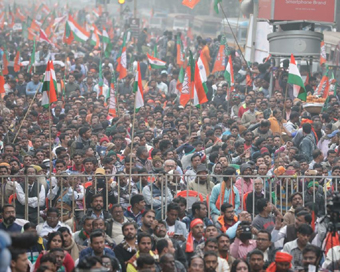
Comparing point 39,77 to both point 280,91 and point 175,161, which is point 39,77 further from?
point 175,161

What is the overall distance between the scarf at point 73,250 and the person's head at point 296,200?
2664mm

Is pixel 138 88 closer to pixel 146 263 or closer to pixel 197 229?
pixel 197 229

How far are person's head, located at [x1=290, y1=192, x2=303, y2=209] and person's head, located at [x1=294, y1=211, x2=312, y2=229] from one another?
66cm

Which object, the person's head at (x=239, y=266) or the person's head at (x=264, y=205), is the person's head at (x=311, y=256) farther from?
the person's head at (x=264, y=205)

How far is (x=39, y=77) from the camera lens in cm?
2117

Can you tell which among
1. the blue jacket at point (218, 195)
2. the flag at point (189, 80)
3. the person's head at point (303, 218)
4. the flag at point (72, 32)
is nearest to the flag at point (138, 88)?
the flag at point (189, 80)

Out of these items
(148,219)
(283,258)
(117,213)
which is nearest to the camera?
(283,258)

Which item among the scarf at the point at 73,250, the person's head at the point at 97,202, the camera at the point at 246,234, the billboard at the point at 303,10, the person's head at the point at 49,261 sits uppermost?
the billboard at the point at 303,10

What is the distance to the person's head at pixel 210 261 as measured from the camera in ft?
28.5

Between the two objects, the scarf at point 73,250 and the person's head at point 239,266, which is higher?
the person's head at point 239,266

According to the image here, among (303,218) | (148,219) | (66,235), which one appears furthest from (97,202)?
(303,218)

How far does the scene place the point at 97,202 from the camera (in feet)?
33.6

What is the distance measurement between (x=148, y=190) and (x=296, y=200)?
1772 millimetres

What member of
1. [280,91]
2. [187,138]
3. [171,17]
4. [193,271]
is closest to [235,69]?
[280,91]
